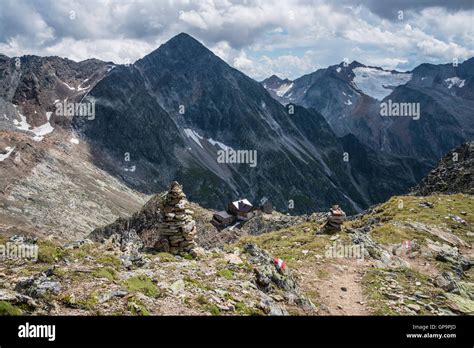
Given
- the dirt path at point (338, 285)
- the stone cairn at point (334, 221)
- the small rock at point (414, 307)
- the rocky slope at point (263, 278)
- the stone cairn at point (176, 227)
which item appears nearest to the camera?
the rocky slope at point (263, 278)

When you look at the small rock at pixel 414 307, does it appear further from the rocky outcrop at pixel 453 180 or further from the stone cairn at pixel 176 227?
the rocky outcrop at pixel 453 180

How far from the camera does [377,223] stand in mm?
44406

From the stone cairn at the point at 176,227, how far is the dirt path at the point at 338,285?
8338mm

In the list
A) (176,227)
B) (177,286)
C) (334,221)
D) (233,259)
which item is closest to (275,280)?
(233,259)

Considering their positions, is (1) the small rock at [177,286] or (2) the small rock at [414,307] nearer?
(1) the small rock at [177,286]

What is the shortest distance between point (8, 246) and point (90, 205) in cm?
16748

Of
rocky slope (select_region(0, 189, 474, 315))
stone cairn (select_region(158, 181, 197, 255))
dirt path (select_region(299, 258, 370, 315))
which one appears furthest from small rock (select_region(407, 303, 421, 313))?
stone cairn (select_region(158, 181, 197, 255))

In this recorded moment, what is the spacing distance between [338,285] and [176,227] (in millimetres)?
11624

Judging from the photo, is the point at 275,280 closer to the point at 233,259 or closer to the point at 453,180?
the point at 233,259

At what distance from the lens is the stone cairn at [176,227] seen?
27691 mm

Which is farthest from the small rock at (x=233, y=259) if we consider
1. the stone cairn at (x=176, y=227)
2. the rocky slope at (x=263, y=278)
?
the stone cairn at (x=176, y=227)

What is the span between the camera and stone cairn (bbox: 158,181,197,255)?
2769 cm

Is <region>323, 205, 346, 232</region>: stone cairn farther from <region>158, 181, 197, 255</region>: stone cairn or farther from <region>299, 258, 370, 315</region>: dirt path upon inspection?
<region>158, 181, 197, 255</region>: stone cairn
